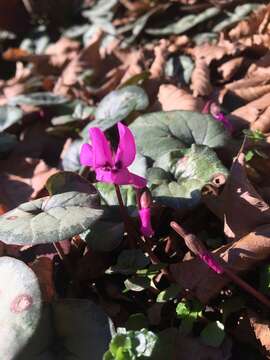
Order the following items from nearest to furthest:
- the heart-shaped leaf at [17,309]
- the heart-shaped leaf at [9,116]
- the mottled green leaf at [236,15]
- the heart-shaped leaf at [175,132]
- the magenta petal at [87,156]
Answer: the heart-shaped leaf at [17,309] → the magenta petal at [87,156] → the heart-shaped leaf at [175,132] → the heart-shaped leaf at [9,116] → the mottled green leaf at [236,15]

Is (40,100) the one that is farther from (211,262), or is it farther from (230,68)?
(211,262)

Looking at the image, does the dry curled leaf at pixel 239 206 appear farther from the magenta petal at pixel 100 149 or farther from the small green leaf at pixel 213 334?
the magenta petal at pixel 100 149

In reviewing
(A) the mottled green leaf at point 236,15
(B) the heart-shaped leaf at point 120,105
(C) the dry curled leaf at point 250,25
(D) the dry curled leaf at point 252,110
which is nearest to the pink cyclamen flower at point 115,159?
(B) the heart-shaped leaf at point 120,105

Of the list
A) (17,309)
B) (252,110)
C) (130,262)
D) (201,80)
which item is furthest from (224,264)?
(201,80)

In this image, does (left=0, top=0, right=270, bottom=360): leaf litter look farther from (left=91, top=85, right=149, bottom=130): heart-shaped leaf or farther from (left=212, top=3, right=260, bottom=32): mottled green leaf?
(left=212, top=3, right=260, bottom=32): mottled green leaf

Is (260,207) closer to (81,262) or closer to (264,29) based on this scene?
(81,262)

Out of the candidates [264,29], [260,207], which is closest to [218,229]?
[260,207]
